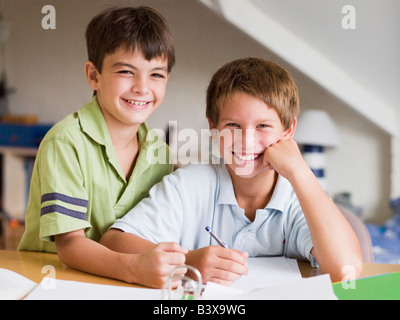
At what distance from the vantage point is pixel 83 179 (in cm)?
67

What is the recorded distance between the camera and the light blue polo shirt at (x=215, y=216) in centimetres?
67

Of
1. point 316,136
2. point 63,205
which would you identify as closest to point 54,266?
point 63,205

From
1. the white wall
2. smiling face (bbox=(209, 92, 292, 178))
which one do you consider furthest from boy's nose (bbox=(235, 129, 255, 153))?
the white wall

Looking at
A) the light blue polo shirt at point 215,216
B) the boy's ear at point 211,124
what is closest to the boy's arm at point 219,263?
the light blue polo shirt at point 215,216

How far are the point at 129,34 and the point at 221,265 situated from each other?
35cm

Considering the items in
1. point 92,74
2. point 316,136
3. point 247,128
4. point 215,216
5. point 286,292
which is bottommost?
point 286,292

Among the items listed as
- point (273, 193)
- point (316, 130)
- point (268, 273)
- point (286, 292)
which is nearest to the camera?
point (286, 292)

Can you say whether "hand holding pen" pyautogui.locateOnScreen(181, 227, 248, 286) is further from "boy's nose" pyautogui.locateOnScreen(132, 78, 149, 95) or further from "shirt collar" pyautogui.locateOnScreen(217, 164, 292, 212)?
"boy's nose" pyautogui.locateOnScreen(132, 78, 149, 95)

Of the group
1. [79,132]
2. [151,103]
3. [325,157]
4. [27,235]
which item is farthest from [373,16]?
[325,157]

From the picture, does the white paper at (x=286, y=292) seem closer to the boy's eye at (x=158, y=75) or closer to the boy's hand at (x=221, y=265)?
the boy's hand at (x=221, y=265)

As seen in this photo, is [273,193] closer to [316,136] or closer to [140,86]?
[140,86]

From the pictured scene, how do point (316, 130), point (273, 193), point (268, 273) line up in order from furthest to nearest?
point (316, 130) < point (273, 193) < point (268, 273)

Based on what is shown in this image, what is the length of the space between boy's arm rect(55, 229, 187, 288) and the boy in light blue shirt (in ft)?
0.14
